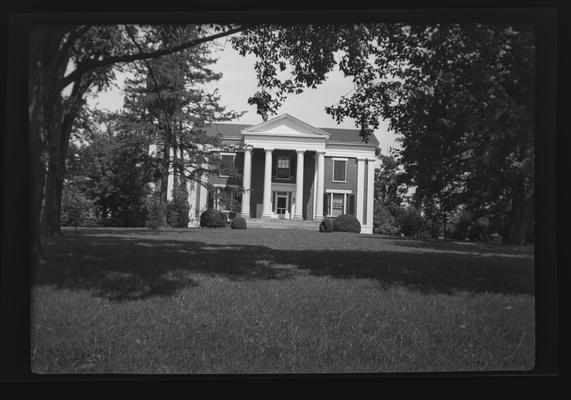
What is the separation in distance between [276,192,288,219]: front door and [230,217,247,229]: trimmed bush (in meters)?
0.38

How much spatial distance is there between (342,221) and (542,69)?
2109 millimetres

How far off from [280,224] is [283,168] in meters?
0.58

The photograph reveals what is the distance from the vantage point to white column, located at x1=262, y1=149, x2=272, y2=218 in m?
4.87

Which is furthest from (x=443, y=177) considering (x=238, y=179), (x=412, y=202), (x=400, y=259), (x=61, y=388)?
(x=61, y=388)

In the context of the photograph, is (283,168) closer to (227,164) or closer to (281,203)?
(281,203)

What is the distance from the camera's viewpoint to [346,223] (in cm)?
469

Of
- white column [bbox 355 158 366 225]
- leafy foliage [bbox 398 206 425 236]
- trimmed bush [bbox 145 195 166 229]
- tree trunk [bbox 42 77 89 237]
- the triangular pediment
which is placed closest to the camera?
tree trunk [bbox 42 77 89 237]

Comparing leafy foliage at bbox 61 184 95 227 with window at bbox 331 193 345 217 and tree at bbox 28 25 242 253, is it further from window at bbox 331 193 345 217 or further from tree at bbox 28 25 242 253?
window at bbox 331 193 345 217

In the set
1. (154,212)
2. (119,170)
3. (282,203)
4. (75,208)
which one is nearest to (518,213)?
(282,203)

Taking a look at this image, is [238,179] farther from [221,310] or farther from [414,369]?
[414,369]

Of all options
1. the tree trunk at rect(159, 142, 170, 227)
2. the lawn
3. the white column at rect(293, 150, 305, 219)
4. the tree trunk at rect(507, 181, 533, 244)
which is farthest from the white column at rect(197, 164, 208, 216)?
the tree trunk at rect(507, 181, 533, 244)

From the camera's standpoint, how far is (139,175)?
16.7ft

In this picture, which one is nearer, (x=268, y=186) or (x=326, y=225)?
(x=326, y=225)

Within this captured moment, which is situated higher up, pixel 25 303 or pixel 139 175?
pixel 139 175
